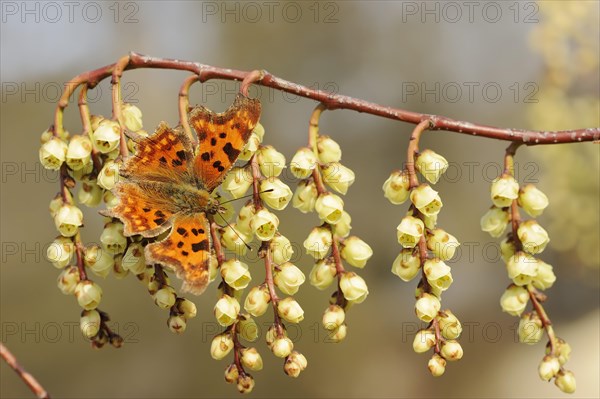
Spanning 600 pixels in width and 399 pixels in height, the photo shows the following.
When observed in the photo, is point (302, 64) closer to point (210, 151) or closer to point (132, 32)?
point (132, 32)

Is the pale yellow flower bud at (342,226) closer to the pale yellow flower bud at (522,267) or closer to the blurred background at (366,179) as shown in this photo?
the pale yellow flower bud at (522,267)

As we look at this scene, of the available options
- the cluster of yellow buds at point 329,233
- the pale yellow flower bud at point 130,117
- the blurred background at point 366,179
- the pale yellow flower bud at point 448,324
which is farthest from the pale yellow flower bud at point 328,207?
the blurred background at point 366,179

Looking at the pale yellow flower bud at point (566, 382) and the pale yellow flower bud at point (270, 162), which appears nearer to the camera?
the pale yellow flower bud at point (270, 162)

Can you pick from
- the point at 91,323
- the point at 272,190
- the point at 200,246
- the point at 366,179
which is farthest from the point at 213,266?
the point at 366,179

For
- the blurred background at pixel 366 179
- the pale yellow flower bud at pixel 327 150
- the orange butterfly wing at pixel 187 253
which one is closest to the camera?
the orange butterfly wing at pixel 187 253

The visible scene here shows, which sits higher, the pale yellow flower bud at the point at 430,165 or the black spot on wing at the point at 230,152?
the black spot on wing at the point at 230,152

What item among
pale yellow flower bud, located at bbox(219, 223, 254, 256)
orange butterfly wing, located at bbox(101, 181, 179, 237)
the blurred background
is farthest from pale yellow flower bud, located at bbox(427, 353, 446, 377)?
the blurred background

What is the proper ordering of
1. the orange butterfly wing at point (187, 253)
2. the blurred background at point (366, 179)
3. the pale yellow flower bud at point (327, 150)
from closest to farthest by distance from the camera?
the orange butterfly wing at point (187, 253) → the pale yellow flower bud at point (327, 150) → the blurred background at point (366, 179)
